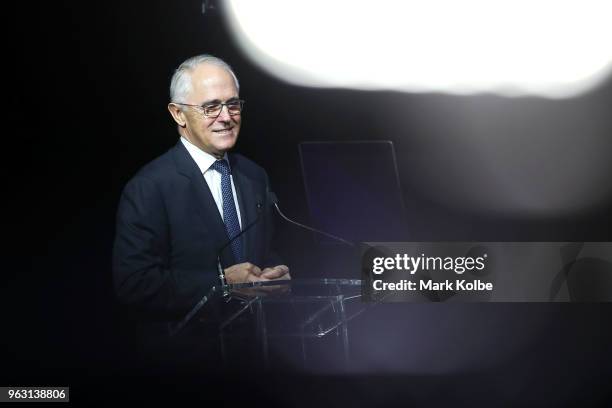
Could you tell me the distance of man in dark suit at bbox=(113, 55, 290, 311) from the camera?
2.53m

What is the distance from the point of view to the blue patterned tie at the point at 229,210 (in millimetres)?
2617

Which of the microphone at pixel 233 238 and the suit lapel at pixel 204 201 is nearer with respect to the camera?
the microphone at pixel 233 238

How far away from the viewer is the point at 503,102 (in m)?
3.00

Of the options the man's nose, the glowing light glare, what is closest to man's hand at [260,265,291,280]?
the man's nose

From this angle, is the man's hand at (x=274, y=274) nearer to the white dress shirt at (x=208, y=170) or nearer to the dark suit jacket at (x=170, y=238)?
the dark suit jacket at (x=170, y=238)

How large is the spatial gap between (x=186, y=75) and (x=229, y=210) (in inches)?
18.2

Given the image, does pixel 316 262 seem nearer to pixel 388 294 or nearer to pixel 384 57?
pixel 388 294

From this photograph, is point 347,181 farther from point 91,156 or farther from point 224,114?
point 91,156

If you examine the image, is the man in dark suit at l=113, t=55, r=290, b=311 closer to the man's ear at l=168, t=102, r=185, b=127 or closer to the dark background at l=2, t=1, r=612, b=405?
the man's ear at l=168, t=102, r=185, b=127

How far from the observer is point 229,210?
2.63 meters

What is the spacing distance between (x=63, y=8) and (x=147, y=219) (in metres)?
0.86

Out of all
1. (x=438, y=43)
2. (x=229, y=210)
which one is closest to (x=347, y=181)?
(x=229, y=210)

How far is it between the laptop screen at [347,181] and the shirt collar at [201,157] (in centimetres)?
30

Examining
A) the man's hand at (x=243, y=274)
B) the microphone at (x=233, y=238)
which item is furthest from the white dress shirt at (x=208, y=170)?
the man's hand at (x=243, y=274)
